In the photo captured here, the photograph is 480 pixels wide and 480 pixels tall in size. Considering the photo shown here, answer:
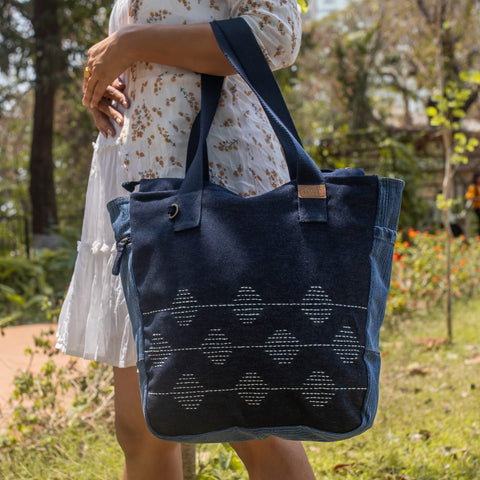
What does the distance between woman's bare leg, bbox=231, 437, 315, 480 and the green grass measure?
0.79 meters

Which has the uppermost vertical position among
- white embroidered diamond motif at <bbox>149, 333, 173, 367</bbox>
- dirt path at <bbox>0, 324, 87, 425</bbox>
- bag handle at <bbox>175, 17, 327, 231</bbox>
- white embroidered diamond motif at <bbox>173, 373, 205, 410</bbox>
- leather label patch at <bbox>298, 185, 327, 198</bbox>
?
bag handle at <bbox>175, 17, 327, 231</bbox>

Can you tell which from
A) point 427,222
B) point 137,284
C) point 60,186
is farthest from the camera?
point 60,186

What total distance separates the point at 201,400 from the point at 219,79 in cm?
63

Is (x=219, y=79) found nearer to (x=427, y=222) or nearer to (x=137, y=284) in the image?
(x=137, y=284)

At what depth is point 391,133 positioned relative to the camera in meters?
12.1

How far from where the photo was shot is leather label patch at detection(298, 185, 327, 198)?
964 mm

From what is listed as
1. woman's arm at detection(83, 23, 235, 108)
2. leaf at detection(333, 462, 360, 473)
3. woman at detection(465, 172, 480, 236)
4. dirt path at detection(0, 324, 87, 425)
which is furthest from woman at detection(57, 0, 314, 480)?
woman at detection(465, 172, 480, 236)

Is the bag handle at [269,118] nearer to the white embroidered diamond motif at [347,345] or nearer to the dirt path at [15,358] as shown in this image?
the white embroidered diamond motif at [347,345]

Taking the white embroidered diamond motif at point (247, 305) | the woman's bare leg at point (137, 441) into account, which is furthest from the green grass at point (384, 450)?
the white embroidered diamond motif at point (247, 305)

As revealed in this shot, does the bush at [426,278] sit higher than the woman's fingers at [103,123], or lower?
lower

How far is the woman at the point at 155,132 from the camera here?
A: 46.4 inches

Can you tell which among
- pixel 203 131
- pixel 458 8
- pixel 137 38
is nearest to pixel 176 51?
pixel 137 38

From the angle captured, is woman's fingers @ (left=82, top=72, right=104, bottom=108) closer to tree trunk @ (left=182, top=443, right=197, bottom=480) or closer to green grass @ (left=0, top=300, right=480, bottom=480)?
tree trunk @ (left=182, top=443, right=197, bottom=480)

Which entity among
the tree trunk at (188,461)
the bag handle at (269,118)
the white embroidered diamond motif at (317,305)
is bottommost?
the tree trunk at (188,461)
